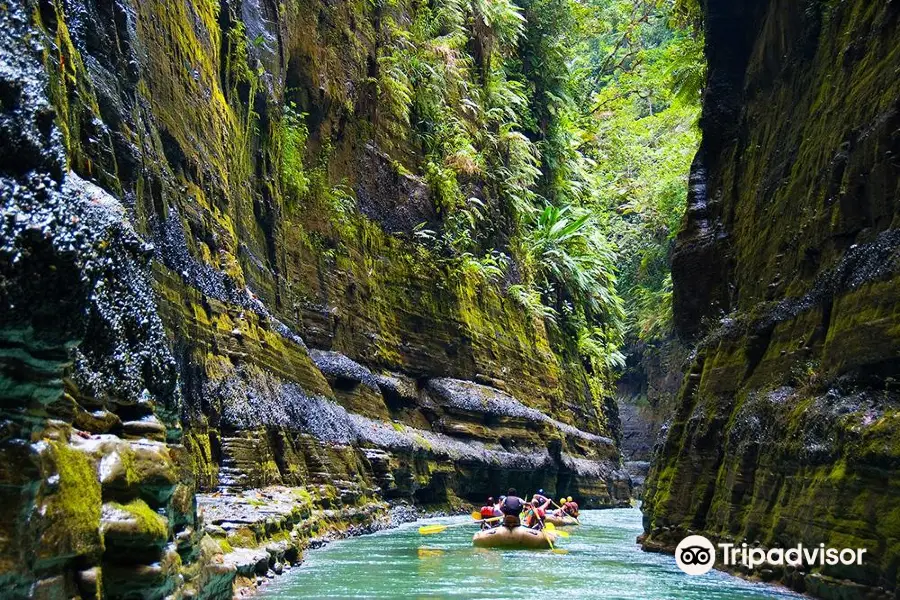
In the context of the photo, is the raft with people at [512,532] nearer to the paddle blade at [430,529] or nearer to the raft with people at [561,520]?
the paddle blade at [430,529]

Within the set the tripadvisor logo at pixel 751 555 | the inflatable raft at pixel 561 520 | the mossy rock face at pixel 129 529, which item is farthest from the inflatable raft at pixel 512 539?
the mossy rock face at pixel 129 529

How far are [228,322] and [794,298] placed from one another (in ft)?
27.0

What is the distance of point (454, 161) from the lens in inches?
973

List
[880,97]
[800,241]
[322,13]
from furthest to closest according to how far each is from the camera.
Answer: [322,13]
[800,241]
[880,97]

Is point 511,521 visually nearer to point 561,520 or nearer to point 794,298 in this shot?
point 561,520

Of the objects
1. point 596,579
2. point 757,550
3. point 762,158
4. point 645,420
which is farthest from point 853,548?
point 645,420

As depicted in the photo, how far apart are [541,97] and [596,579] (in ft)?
83.9

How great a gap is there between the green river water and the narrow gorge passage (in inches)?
4.1

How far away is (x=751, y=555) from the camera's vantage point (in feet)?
30.2

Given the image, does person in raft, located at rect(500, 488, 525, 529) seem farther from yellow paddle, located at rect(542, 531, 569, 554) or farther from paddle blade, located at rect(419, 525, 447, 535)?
paddle blade, located at rect(419, 525, 447, 535)

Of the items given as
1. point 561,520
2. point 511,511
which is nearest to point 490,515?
point 511,511

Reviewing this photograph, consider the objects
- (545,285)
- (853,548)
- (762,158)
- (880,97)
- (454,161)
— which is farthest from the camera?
(545,285)

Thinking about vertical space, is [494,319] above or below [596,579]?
above

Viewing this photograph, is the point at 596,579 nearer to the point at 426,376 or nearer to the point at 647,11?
the point at 426,376
